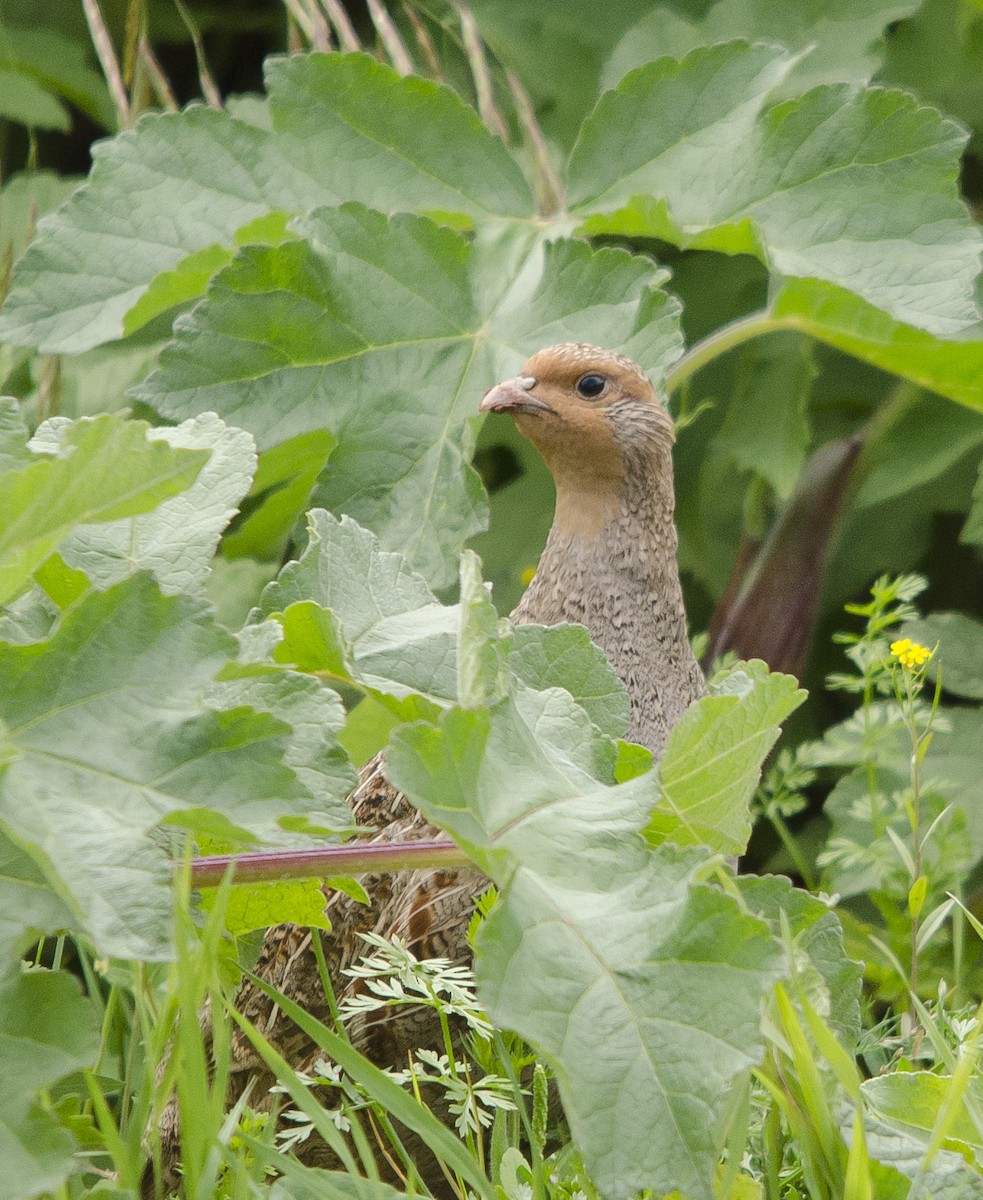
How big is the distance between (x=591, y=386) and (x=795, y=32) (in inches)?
35.8

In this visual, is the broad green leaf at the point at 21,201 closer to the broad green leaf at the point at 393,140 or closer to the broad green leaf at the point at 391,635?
the broad green leaf at the point at 393,140

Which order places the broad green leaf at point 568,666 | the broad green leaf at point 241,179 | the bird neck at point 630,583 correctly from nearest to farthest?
the broad green leaf at point 568,666, the bird neck at point 630,583, the broad green leaf at point 241,179

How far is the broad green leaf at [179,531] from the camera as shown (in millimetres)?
1318

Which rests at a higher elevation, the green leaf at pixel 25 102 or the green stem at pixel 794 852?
the green leaf at pixel 25 102

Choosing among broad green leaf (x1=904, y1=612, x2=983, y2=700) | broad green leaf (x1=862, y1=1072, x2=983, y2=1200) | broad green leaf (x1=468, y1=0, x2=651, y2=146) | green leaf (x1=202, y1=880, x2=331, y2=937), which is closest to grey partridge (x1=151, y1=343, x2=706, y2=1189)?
green leaf (x1=202, y1=880, x2=331, y2=937)

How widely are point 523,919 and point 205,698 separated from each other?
313mm

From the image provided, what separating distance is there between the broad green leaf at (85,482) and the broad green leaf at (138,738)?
6 centimetres

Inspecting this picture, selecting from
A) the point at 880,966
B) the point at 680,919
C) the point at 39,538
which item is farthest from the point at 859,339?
the point at 39,538

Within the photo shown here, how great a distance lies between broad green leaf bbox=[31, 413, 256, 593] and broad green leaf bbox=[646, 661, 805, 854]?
1.41 ft

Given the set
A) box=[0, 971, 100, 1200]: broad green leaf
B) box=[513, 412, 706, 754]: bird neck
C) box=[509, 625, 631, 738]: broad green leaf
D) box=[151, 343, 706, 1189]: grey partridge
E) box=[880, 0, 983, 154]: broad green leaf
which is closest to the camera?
box=[0, 971, 100, 1200]: broad green leaf

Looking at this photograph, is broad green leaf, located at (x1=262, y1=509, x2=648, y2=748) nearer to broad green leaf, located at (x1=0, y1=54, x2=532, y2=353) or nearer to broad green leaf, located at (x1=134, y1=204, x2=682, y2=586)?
broad green leaf, located at (x1=134, y1=204, x2=682, y2=586)

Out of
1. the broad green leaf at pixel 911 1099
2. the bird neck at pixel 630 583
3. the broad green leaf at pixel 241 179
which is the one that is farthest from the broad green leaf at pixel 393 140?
the broad green leaf at pixel 911 1099

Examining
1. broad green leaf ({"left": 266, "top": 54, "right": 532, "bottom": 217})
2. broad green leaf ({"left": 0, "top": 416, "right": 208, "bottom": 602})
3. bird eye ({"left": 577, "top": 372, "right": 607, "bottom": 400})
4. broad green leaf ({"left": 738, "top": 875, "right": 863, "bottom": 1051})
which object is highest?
broad green leaf ({"left": 266, "top": 54, "right": 532, "bottom": 217})

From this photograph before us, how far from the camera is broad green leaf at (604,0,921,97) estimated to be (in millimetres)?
2377
